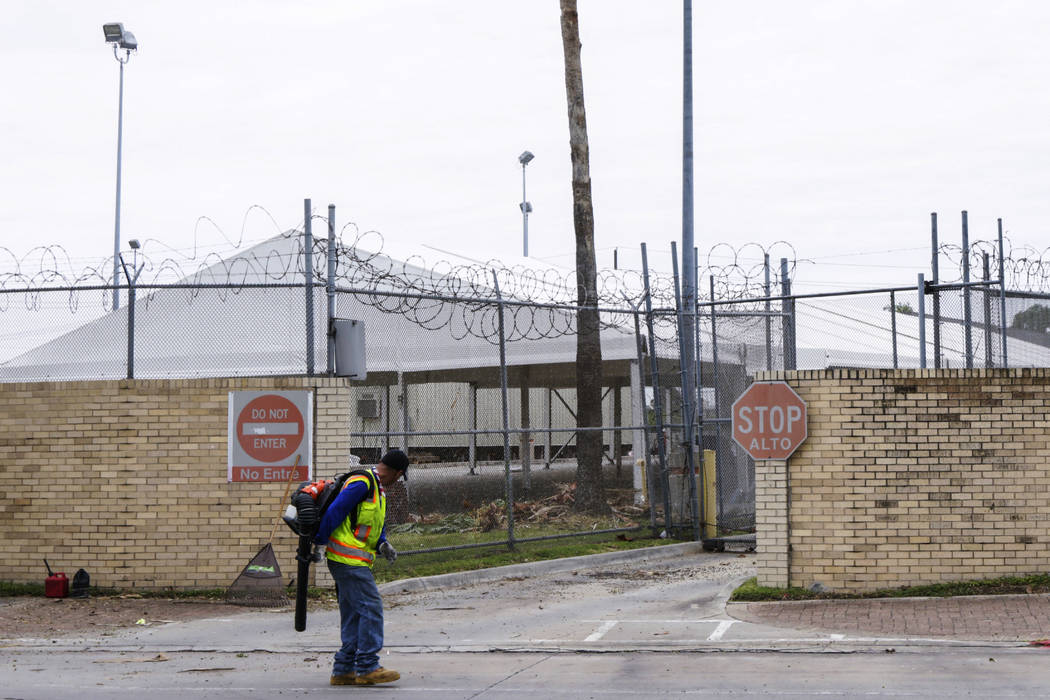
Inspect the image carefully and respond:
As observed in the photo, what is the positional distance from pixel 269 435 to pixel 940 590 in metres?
6.16

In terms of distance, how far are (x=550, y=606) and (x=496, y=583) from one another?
1619 mm

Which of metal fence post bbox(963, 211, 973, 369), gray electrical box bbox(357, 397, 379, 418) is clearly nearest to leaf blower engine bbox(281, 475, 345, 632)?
metal fence post bbox(963, 211, 973, 369)

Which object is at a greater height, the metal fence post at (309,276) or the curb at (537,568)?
the metal fence post at (309,276)

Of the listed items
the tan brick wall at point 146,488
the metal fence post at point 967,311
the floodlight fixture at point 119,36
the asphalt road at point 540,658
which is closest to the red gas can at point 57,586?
the tan brick wall at point 146,488

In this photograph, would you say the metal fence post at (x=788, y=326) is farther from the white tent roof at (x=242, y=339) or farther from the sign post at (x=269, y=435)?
the sign post at (x=269, y=435)

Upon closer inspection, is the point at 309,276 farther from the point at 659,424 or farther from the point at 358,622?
the point at 659,424

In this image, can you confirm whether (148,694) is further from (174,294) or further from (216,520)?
(174,294)

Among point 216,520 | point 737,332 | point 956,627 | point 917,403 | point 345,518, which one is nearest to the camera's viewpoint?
point 345,518

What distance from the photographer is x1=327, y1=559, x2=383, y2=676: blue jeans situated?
769 centimetres

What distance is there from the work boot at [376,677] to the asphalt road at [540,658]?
8 centimetres

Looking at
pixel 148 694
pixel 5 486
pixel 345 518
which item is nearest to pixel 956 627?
pixel 345 518

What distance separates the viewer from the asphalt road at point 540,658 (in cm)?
741

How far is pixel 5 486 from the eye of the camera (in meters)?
12.0

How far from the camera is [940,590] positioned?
10.6m
